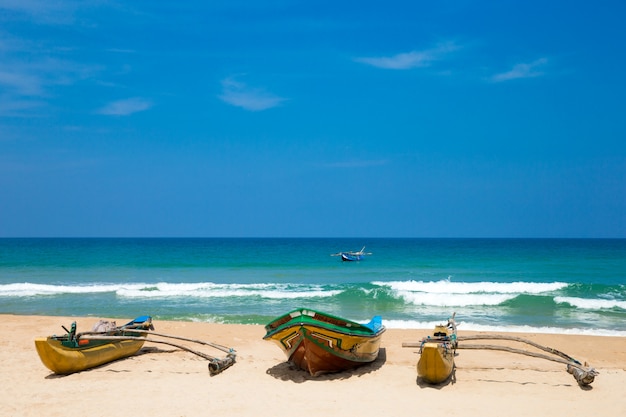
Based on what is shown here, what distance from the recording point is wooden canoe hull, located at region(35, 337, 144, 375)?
10.2 metres

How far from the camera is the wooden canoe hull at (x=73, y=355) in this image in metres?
10.2

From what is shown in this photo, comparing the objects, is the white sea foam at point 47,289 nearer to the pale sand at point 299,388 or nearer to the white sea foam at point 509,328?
the pale sand at point 299,388

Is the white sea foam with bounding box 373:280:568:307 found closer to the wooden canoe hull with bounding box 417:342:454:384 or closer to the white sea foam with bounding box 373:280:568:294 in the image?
the white sea foam with bounding box 373:280:568:294

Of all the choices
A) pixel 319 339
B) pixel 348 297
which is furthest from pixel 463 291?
pixel 319 339

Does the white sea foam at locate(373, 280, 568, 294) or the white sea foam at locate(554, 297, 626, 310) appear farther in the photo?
the white sea foam at locate(373, 280, 568, 294)

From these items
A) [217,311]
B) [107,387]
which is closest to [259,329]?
[217,311]

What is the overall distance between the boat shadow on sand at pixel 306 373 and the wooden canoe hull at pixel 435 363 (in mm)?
1481

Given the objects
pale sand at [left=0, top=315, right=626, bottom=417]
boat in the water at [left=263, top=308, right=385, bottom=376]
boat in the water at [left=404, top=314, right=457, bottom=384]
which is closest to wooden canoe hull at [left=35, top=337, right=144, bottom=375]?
pale sand at [left=0, top=315, right=626, bottom=417]

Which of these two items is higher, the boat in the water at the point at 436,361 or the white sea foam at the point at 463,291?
the boat in the water at the point at 436,361

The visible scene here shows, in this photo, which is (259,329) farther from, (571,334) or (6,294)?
(6,294)

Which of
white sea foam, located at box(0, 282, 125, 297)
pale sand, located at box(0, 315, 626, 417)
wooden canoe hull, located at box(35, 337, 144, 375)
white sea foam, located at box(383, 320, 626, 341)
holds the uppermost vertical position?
wooden canoe hull, located at box(35, 337, 144, 375)

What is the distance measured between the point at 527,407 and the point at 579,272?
3379 cm

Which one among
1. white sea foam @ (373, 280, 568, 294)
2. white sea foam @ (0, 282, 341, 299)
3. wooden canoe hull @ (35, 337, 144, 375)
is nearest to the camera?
wooden canoe hull @ (35, 337, 144, 375)

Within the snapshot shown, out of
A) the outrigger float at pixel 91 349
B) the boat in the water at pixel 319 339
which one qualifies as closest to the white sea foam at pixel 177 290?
the outrigger float at pixel 91 349
